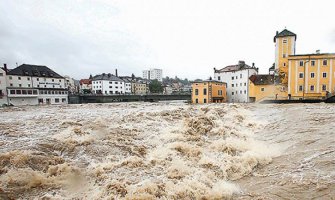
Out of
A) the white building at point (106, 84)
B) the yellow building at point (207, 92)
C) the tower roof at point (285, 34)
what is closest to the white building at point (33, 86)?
the white building at point (106, 84)

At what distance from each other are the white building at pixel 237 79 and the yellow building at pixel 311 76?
1079 centimetres

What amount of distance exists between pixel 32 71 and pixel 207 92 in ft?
159

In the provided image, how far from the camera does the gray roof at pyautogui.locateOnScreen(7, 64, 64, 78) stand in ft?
164

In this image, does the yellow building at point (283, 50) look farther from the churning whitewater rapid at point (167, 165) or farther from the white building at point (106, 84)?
the white building at point (106, 84)

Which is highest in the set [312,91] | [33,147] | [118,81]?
[118,81]

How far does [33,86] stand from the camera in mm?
52688

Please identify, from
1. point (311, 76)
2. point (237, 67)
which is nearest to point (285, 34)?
point (311, 76)

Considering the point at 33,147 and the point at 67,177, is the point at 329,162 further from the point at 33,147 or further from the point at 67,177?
the point at 33,147

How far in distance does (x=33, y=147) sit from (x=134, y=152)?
4.34m

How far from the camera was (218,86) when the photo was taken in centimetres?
4616

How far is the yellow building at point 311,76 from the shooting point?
108 feet

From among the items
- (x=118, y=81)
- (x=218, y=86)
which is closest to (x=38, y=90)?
(x=118, y=81)

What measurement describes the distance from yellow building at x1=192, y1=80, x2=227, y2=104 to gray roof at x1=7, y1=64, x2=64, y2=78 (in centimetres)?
4341

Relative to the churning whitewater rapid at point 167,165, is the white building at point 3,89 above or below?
above
